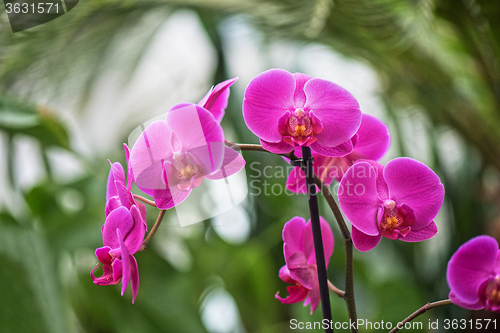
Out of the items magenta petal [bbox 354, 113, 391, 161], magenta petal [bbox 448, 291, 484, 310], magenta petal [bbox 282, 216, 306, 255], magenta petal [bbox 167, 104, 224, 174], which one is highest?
magenta petal [bbox 167, 104, 224, 174]

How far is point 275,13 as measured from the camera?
0.62 meters

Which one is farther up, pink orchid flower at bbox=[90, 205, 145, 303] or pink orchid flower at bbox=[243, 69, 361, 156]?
pink orchid flower at bbox=[243, 69, 361, 156]

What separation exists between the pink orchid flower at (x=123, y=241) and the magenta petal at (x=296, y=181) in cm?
10

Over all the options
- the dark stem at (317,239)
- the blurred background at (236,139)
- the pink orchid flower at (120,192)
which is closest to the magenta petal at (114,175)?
the pink orchid flower at (120,192)

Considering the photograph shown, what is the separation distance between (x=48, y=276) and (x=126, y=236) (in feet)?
1.78

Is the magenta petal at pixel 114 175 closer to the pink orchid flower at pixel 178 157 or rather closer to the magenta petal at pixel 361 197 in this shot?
the pink orchid flower at pixel 178 157

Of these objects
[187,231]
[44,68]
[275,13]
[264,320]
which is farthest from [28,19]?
[264,320]

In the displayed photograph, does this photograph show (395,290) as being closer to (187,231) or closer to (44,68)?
(187,231)

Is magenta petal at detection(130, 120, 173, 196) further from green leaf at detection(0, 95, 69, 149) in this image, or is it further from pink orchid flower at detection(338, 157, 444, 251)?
green leaf at detection(0, 95, 69, 149)

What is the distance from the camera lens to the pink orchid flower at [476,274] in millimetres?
187

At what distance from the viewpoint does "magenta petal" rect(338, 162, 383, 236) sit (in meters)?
0.20

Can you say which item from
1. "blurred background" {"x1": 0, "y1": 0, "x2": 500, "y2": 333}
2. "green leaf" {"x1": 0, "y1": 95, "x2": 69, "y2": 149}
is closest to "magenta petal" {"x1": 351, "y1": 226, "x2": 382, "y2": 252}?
"blurred background" {"x1": 0, "y1": 0, "x2": 500, "y2": 333}

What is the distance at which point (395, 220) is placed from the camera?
0.20m

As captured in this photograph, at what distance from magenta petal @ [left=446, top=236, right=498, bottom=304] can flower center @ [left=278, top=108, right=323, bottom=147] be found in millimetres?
92
